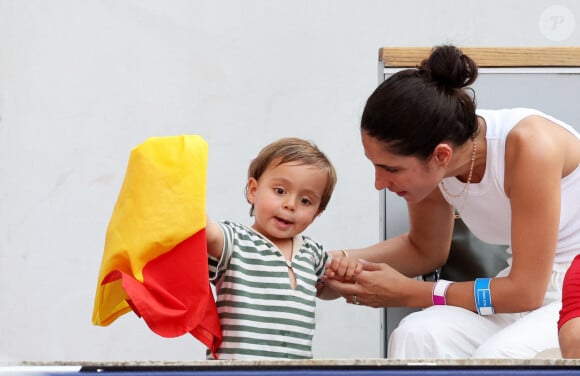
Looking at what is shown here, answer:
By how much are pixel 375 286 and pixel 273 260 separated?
0.29 meters

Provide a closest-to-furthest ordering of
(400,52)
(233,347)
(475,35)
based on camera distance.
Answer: (233,347)
(400,52)
(475,35)

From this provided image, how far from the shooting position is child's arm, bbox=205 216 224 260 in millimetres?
1569

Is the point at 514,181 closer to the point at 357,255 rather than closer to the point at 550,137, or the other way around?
the point at 550,137

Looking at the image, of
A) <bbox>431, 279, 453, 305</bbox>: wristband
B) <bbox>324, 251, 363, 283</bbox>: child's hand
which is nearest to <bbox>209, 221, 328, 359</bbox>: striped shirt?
<bbox>324, 251, 363, 283</bbox>: child's hand

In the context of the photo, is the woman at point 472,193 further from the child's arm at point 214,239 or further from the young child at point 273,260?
the child's arm at point 214,239

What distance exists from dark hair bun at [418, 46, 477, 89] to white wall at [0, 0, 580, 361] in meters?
1.31

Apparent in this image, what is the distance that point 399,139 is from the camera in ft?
5.84

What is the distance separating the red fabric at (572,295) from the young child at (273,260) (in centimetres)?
44

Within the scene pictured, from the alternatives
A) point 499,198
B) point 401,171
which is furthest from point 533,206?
point 401,171

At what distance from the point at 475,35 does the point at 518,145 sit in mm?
1439

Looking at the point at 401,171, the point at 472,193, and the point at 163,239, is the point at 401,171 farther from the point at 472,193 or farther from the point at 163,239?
the point at 163,239

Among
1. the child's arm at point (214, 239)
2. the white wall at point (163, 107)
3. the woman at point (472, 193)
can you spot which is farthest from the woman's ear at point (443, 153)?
the white wall at point (163, 107)

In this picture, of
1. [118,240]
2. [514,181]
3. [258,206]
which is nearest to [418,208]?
[514,181]

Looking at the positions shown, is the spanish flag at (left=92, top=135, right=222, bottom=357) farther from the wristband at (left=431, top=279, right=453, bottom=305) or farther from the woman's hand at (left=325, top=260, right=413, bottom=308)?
the wristband at (left=431, top=279, right=453, bottom=305)
